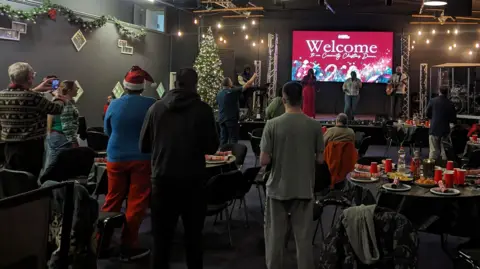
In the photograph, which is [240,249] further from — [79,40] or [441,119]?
[79,40]

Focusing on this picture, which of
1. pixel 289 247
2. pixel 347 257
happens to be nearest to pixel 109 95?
pixel 289 247

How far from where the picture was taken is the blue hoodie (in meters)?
3.85

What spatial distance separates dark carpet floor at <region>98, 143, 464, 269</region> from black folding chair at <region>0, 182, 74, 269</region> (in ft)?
8.90

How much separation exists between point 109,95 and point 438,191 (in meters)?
9.32

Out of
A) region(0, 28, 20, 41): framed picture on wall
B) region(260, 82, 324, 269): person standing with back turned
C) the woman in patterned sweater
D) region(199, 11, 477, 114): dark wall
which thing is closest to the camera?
region(260, 82, 324, 269): person standing with back turned

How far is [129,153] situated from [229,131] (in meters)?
4.49

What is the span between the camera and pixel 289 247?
15.1 feet

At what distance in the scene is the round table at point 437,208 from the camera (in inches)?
148

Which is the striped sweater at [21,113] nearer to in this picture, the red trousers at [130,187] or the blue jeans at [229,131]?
the red trousers at [130,187]

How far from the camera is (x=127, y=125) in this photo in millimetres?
3848

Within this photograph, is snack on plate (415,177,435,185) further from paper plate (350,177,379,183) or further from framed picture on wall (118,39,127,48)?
framed picture on wall (118,39,127,48)

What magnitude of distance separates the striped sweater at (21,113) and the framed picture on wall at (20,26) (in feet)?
16.1

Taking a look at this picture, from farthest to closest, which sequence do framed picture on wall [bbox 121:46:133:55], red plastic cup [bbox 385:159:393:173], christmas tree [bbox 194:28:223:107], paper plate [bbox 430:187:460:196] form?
christmas tree [bbox 194:28:223:107] < framed picture on wall [bbox 121:46:133:55] < red plastic cup [bbox 385:159:393:173] < paper plate [bbox 430:187:460:196]

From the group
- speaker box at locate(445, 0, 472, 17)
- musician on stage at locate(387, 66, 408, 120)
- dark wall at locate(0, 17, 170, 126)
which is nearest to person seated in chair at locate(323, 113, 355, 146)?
speaker box at locate(445, 0, 472, 17)
